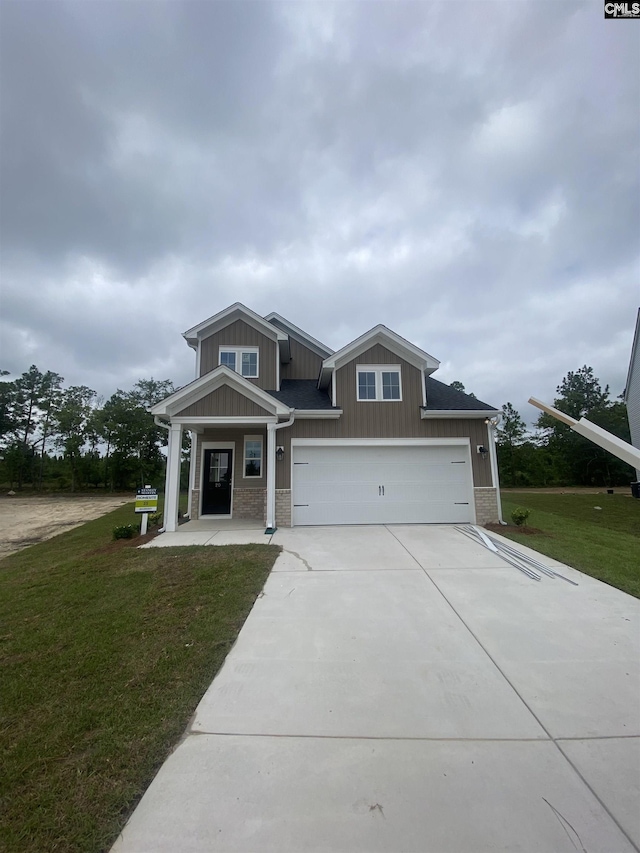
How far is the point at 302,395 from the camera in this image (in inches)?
427

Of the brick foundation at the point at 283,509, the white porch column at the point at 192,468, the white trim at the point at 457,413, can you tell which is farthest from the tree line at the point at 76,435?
the white trim at the point at 457,413

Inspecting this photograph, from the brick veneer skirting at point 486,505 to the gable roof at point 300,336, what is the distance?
7024 millimetres

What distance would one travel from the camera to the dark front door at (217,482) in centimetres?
1089

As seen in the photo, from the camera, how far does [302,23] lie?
23.5ft

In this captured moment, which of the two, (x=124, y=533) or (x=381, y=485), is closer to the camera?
(x=124, y=533)

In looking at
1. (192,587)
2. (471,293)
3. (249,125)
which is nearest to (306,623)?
(192,587)

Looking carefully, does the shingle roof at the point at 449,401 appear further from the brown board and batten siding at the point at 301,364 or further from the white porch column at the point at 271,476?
the white porch column at the point at 271,476

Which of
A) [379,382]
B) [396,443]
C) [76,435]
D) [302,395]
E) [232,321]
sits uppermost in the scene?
[232,321]

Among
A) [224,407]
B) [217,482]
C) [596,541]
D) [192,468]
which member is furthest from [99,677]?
[596,541]

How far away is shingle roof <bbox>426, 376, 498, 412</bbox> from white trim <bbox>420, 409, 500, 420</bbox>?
51 mm

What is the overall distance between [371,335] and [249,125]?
6.45m

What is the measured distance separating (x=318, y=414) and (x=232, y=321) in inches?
180

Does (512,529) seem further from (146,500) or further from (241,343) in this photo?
(241,343)

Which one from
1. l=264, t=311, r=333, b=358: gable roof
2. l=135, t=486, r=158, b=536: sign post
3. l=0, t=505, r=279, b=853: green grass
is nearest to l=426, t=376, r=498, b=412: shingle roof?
l=264, t=311, r=333, b=358: gable roof
